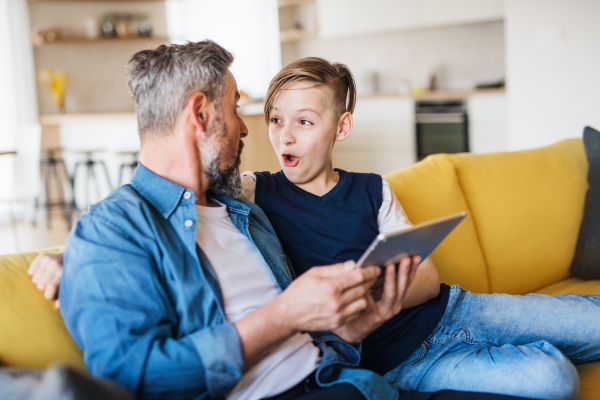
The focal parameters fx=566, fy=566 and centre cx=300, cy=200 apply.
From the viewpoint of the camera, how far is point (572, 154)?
2273 mm

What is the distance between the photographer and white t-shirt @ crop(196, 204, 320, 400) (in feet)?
3.51

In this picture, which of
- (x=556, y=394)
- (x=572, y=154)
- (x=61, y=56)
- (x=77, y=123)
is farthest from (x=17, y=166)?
(x=556, y=394)

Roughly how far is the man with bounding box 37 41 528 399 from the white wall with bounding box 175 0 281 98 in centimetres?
622

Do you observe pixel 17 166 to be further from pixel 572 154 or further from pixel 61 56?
pixel 572 154

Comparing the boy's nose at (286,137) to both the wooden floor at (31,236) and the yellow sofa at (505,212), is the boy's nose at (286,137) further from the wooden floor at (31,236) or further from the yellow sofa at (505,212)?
the wooden floor at (31,236)

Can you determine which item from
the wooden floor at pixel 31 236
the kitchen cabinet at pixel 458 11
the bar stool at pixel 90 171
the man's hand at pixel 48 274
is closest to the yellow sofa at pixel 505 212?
the man's hand at pixel 48 274

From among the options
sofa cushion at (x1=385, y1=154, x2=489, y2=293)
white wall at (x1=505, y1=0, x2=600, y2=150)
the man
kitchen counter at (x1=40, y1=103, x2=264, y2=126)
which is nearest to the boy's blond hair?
the man

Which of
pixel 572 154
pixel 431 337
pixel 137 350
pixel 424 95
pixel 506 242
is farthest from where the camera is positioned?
pixel 424 95

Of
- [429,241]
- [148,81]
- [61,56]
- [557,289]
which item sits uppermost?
[61,56]

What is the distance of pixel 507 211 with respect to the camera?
200 cm

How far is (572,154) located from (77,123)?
5122 mm

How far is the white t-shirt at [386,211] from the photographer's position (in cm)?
144

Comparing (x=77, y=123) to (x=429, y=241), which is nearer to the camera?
(x=429, y=241)

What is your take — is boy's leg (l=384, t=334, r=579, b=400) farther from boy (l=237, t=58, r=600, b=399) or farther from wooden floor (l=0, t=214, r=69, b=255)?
wooden floor (l=0, t=214, r=69, b=255)
